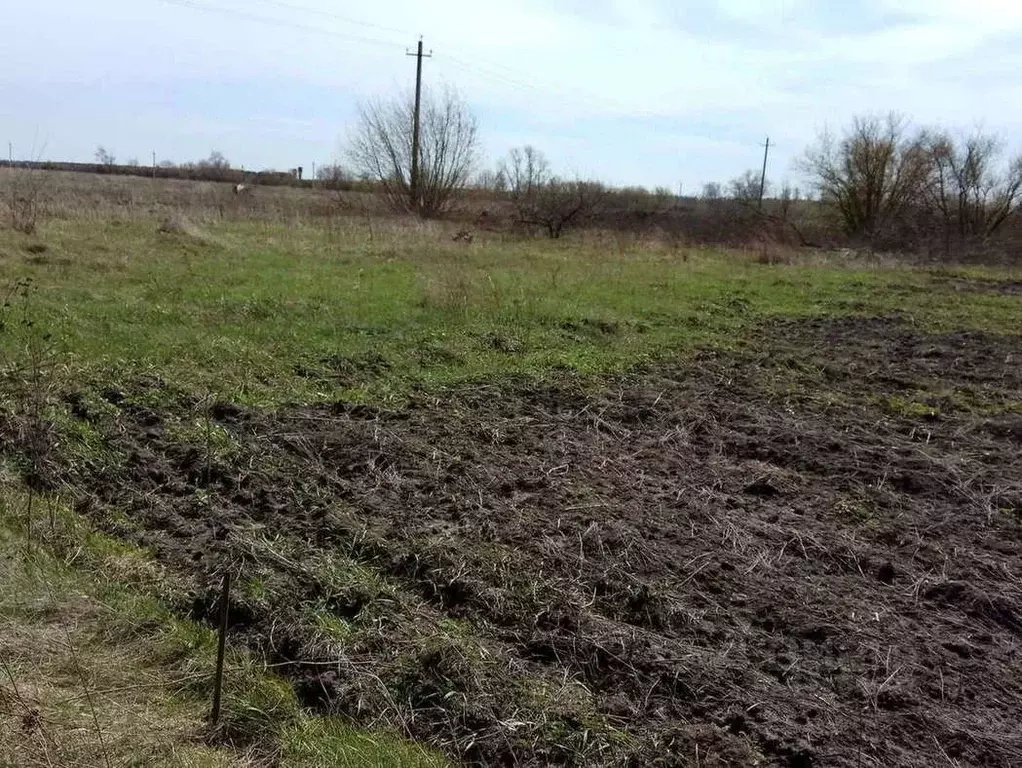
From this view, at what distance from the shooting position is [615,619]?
11.2ft

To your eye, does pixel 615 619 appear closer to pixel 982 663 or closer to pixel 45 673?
pixel 982 663

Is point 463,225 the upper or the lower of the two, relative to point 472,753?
upper

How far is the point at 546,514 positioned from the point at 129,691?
2.32m

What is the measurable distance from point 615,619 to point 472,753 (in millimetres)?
1013

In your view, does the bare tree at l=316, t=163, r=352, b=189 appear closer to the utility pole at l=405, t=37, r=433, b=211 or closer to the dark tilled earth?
the utility pole at l=405, t=37, r=433, b=211

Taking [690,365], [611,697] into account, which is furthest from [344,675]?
[690,365]

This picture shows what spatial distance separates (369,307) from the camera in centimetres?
1038

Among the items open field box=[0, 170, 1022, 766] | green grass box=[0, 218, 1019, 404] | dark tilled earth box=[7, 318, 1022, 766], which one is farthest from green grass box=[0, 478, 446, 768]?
green grass box=[0, 218, 1019, 404]

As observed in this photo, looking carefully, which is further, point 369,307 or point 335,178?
point 335,178

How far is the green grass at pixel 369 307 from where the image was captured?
7227mm

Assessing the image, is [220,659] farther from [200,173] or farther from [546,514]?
[200,173]

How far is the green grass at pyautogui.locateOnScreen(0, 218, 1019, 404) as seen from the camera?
23.7 ft

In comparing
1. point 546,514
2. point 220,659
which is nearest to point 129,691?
point 220,659

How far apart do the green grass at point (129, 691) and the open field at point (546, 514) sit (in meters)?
0.04
